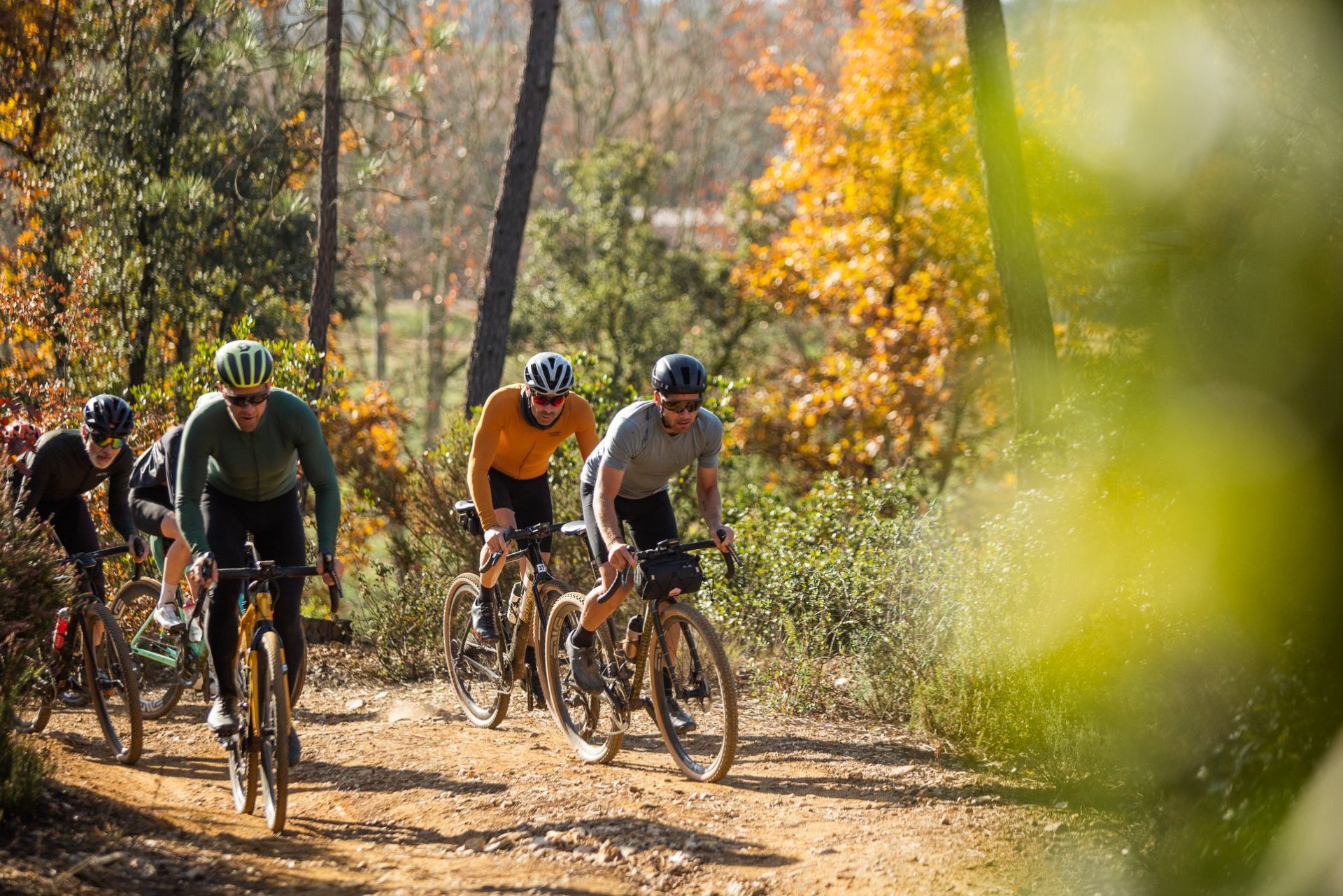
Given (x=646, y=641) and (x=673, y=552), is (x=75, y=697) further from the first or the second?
(x=673, y=552)

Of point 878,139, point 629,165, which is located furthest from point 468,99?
point 878,139

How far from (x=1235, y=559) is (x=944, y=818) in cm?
181

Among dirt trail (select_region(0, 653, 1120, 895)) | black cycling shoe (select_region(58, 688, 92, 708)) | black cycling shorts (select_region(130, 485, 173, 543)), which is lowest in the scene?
dirt trail (select_region(0, 653, 1120, 895))

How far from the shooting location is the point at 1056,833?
5.34m

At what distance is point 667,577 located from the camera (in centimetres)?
600

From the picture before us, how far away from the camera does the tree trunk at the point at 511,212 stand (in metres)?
13.4

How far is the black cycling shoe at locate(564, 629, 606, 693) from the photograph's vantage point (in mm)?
6488

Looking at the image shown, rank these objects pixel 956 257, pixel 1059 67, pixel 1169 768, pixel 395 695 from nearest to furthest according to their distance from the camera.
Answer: pixel 1169 768, pixel 395 695, pixel 1059 67, pixel 956 257

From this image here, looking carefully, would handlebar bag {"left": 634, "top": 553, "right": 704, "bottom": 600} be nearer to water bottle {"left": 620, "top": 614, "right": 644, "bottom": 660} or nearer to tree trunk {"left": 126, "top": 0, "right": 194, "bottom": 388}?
water bottle {"left": 620, "top": 614, "right": 644, "bottom": 660}

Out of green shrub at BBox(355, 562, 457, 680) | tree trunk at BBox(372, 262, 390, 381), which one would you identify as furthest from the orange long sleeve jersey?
tree trunk at BBox(372, 262, 390, 381)

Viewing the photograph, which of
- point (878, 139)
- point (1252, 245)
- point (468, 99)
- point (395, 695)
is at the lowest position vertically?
→ point (395, 695)

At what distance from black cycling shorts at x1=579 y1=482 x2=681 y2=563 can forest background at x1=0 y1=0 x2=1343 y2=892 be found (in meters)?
1.85

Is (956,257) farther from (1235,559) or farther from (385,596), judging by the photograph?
(1235,559)

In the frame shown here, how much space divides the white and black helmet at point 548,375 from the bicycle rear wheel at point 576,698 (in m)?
1.10
